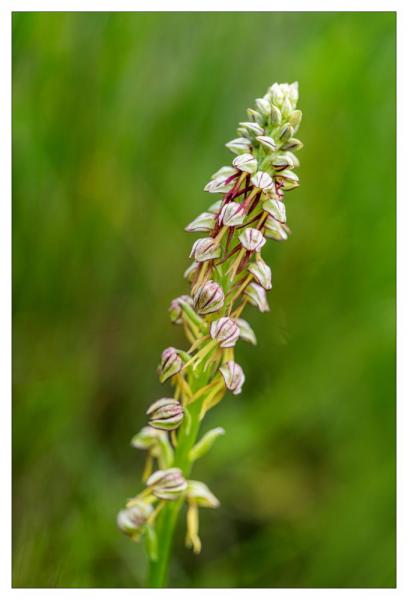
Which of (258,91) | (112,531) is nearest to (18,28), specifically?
(258,91)

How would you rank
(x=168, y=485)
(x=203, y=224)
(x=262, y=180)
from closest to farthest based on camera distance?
(x=262, y=180), (x=203, y=224), (x=168, y=485)

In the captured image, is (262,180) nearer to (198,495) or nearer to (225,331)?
(225,331)

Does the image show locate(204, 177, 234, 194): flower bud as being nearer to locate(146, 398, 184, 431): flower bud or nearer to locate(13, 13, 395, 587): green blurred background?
locate(146, 398, 184, 431): flower bud

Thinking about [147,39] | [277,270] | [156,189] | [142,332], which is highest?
[147,39]

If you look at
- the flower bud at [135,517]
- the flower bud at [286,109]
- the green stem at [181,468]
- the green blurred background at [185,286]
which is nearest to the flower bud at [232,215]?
the flower bud at [286,109]

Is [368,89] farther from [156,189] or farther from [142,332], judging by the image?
[142,332]

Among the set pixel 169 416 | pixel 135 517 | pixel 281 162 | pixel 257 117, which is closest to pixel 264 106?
pixel 257 117
